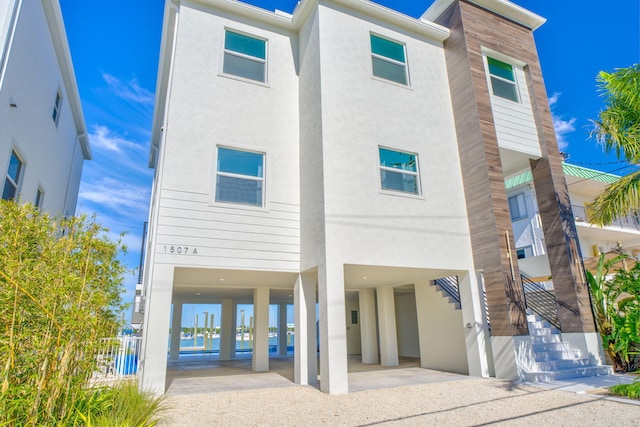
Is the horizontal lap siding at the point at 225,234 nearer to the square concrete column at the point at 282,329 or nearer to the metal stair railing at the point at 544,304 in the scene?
the metal stair railing at the point at 544,304

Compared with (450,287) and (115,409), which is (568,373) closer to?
(450,287)

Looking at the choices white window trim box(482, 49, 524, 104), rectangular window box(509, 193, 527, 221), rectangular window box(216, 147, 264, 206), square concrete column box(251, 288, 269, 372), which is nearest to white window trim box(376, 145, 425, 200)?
rectangular window box(216, 147, 264, 206)

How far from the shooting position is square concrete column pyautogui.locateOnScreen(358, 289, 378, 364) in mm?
13633

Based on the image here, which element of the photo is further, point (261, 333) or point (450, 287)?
point (261, 333)

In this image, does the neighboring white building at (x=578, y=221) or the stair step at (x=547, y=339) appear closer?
the stair step at (x=547, y=339)

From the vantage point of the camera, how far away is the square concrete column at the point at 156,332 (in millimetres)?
7410

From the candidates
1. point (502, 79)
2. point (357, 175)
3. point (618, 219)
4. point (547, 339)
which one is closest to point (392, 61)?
point (502, 79)

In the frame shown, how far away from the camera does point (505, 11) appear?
39.5ft

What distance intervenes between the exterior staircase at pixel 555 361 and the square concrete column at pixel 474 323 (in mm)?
1047

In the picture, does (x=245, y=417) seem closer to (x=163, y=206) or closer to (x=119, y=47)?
(x=163, y=206)

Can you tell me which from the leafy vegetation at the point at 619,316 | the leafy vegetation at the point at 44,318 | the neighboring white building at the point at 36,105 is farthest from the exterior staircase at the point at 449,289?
the neighboring white building at the point at 36,105

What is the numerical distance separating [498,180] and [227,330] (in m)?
12.2

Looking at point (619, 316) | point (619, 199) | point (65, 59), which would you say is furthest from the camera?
point (65, 59)

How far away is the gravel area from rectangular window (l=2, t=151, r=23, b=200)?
6.42 m
